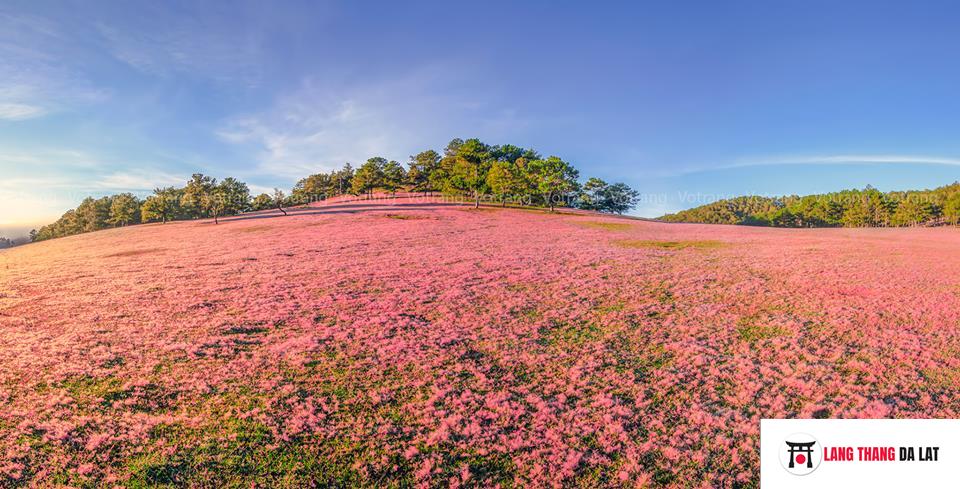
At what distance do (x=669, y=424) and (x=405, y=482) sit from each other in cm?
534

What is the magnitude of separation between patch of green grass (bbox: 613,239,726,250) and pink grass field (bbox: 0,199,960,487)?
13.4 meters

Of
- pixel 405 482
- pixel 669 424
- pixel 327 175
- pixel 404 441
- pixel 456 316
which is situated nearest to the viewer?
pixel 405 482

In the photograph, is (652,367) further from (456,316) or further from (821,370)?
(456,316)

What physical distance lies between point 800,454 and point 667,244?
112 feet

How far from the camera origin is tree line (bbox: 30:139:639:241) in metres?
79.9

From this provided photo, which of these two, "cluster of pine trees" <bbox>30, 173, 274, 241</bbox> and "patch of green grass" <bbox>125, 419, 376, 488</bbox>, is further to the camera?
"cluster of pine trees" <bbox>30, 173, 274, 241</bbox>

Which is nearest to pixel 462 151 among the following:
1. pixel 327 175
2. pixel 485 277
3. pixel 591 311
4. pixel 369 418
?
pixel 327 175

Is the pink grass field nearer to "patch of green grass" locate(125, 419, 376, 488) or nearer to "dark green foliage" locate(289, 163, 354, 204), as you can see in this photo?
"patch of green grass" locate(125, 419, 376, 488)

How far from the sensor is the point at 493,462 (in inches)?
281

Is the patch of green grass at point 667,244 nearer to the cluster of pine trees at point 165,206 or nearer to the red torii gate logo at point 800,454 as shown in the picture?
the red torii gate logo at point 800,454

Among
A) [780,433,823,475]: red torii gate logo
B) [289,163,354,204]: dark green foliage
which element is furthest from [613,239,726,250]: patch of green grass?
[289,163,354,204]: dark green foliage

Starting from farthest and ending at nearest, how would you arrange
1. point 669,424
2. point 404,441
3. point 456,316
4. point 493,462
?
1. point 456,316
2. point 669,424
3. point 404,441
4. point 493,462

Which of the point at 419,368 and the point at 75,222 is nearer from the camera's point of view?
the point at 419,368

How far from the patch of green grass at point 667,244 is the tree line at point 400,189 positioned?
44.8 metres
